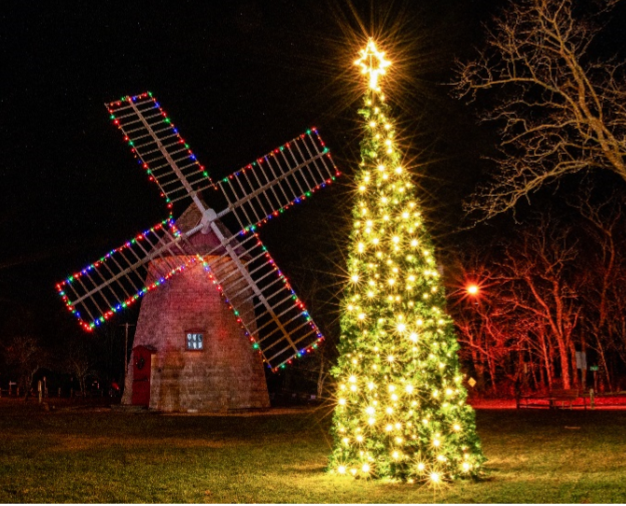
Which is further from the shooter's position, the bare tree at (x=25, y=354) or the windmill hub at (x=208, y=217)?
the bare tree at (x=25, y=354)

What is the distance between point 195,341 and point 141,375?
310 cm

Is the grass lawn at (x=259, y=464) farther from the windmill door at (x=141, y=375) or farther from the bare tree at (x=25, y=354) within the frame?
the bare tree at (x=25, y=354)

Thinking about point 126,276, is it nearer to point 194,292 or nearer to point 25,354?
point 194,292

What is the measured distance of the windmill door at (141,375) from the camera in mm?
31641

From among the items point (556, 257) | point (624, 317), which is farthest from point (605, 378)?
point (556, 257)

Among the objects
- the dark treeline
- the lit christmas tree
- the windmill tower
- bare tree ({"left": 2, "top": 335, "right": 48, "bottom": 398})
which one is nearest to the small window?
the windmill tower

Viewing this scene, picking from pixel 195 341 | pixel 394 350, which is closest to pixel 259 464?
pixel 394 350

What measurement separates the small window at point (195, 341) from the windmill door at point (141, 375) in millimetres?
1625

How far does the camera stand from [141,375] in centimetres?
3225

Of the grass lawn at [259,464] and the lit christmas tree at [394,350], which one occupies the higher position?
the lit christmas tree at [394,350]

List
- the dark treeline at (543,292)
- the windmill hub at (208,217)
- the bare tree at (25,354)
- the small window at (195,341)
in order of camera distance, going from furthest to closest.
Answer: the bare tree at (25,354) < the dark treeline at (543,292) < the small window at (195,341) < the windmill hub at (208,217)

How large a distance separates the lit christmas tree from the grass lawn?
0.49 m

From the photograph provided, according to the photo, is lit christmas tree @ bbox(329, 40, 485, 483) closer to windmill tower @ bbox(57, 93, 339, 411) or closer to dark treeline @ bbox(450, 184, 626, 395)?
windmill tower @ bbox(57, 93, 339, 411)

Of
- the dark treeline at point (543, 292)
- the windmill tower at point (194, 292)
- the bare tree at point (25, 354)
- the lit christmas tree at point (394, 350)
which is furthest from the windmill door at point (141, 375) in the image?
the bare tree at point (25, 354)
